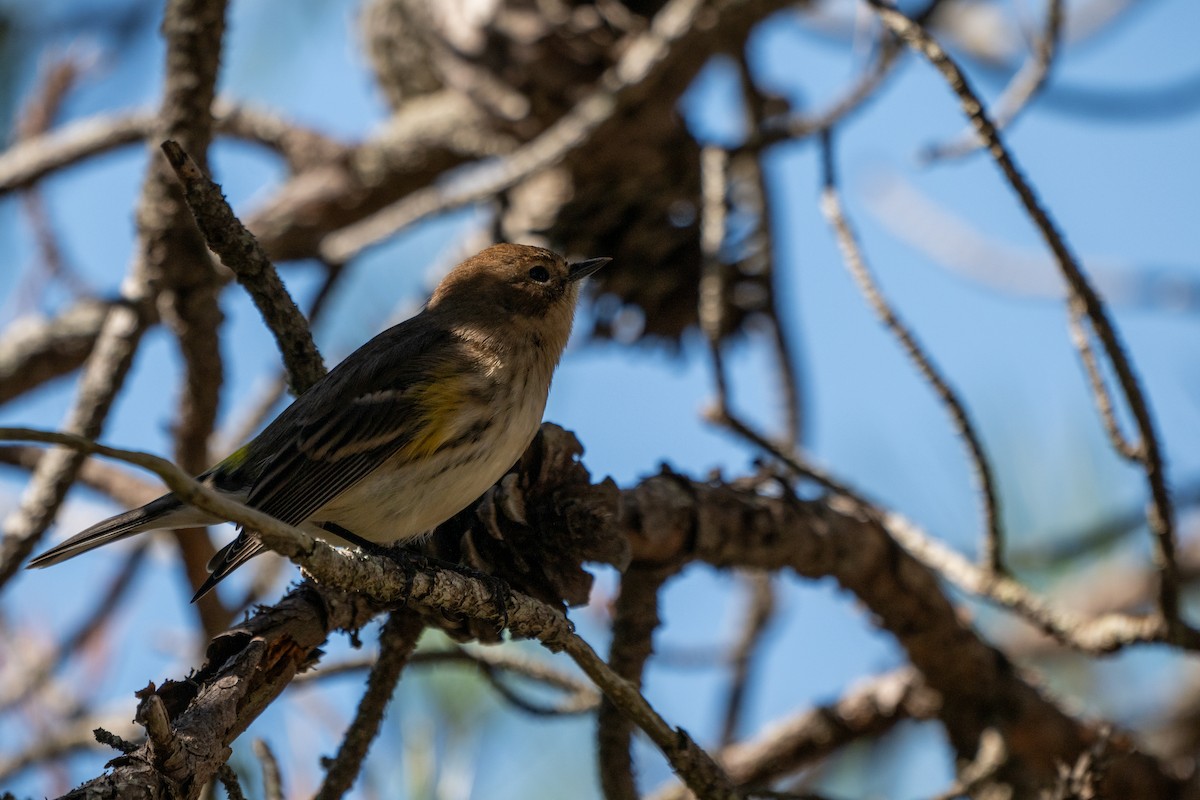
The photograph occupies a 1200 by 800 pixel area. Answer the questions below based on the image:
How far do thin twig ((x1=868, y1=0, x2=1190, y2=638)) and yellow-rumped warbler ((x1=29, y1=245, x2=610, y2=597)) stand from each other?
1.33 meters

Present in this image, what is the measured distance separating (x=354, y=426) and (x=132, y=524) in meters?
0.64

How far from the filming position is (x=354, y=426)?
3383mm

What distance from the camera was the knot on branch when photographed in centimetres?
266

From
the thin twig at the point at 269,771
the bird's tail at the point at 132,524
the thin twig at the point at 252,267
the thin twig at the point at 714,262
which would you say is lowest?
the thin twig at the point at 269,771

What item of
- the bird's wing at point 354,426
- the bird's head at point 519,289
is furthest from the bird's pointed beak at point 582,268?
the bird's wing at point 354,426

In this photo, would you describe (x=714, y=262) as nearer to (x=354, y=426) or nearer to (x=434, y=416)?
(x=434, y=416)

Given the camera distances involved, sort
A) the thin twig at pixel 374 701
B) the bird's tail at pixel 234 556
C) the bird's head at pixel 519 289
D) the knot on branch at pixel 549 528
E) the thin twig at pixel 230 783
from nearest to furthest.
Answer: the thin twig at pixel 230 783 < the thin twig at pixel 374 701 < the knot on branch at pixel 549 528 < the bird's tail at pixel 234 556 < the bird's head at pixel 519 289

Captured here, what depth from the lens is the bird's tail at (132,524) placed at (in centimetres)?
299

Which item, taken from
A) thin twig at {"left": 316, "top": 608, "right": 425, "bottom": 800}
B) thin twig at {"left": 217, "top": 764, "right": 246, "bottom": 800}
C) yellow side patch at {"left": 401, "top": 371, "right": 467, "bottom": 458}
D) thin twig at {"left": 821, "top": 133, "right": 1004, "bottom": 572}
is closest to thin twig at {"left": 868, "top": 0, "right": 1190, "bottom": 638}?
thin twig at {"left": 821, "top": 133, "right": 1004, "bottom": 572}

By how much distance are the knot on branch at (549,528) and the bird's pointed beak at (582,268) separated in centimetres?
122

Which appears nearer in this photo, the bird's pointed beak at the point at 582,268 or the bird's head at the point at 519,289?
the bird's head at the point at 519,289

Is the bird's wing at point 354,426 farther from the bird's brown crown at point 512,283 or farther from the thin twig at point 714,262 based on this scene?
the thin twig at point 714,262

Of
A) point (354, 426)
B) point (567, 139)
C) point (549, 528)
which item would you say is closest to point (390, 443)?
point (354, 426)

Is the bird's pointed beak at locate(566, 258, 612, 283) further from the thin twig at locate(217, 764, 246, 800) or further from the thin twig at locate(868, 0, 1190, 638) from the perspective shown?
the thin twig at locate(217, 764, 246, 800)
